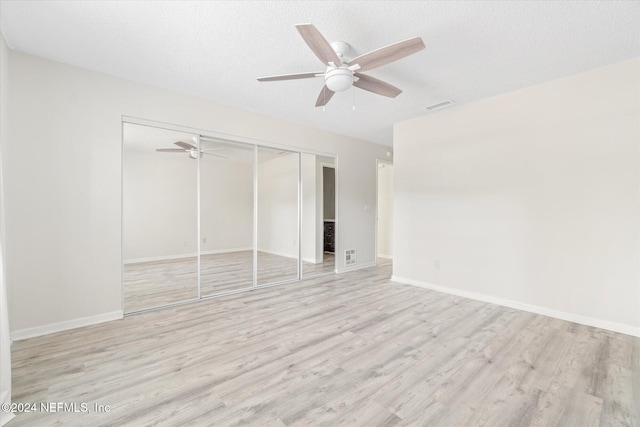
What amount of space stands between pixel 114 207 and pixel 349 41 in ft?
10.1

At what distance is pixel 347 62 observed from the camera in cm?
235

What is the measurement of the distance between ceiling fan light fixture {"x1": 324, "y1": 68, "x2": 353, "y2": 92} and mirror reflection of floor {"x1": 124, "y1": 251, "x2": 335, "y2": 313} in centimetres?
288

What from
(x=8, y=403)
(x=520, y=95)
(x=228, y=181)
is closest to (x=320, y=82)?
(x=228, y=181)

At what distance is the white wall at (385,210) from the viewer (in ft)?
23.2

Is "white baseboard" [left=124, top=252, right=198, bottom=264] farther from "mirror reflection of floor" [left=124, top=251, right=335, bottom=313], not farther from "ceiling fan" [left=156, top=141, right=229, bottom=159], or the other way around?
"ceiling fan" [left=156, top=141, right=229, bottom=159]

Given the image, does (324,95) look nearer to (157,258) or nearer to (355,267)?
(157,258)

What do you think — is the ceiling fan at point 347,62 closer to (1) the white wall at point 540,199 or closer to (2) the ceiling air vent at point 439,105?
(2) the ceiling air vent at point 439,105

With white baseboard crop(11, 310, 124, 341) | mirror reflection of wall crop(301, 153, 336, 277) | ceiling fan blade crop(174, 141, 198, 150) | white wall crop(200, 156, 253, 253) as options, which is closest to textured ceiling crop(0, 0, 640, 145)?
ceiling fan blade crop(174, 141, 198, 150)

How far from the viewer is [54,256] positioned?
2.68 meters

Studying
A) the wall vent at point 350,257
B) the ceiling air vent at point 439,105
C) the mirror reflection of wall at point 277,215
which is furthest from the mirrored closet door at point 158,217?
the ceiling air vent at point 439,105

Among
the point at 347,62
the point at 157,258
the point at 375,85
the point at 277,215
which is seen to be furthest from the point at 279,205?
the point at 347,62

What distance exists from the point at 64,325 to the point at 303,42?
3695 millimetres

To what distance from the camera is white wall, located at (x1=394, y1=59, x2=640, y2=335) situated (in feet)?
8.95

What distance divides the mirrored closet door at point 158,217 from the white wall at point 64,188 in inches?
7.2
